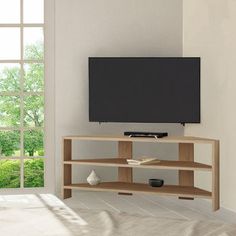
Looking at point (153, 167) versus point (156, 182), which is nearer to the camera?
point (153, 167)

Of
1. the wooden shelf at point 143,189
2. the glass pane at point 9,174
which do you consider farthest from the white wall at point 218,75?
the glass pane at point 9,174

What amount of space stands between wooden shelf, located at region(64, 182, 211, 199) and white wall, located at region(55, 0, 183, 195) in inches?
20.7

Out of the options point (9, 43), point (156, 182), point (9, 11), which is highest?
point (9, 11)

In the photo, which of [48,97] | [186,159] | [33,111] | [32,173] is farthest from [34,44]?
[186,159]

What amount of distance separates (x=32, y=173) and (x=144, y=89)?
140 inches

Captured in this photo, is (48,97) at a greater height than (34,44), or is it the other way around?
(34,44)

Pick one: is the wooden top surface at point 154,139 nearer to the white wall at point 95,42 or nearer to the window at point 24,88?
the white wall at point 95,42

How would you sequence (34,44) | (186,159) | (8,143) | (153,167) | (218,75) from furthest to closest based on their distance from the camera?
(8,143)
(34,44)
(186,159)
(153,167)
(218,75)

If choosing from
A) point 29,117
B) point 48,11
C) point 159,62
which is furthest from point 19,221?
point 29,117

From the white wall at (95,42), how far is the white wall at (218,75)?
1.20 ft

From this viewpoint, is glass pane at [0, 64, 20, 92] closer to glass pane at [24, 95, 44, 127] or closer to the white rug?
glass pane at [24, 95, 44, 127]

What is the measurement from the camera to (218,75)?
5680 mm

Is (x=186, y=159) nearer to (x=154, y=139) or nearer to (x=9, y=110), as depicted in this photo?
(x=154, y=139)

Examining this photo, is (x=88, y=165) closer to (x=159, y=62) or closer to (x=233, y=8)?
(x=159, y=62)
